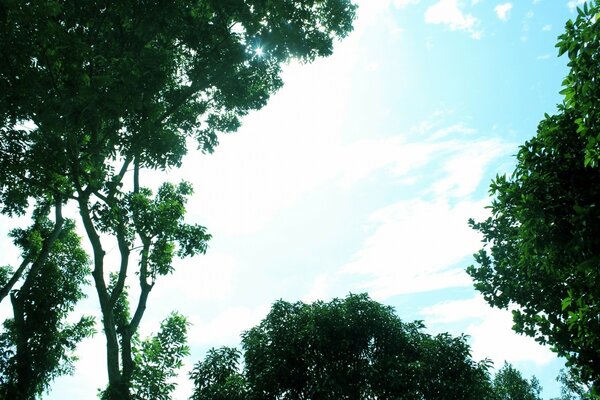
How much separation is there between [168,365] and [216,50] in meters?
11.3

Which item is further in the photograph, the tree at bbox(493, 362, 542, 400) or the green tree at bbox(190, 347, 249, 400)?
the tree at bbox(493, 362, 542, 400)

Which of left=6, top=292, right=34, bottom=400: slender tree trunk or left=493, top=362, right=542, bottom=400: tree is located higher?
left=6, top=292, right=34, bottom=400: slender tree trunk

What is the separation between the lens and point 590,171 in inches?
357

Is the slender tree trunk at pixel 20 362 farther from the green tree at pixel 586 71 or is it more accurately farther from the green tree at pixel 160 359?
the green tree at pixel 586 71

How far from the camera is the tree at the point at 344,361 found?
50.2ft

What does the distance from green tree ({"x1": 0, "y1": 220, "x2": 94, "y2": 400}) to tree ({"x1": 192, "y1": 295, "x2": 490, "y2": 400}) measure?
905 cm

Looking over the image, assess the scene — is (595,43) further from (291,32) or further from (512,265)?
(291,32)

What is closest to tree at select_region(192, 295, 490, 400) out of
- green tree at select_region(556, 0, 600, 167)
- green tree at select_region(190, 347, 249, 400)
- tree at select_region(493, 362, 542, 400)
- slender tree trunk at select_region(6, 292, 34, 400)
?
green tree at select_region(190, 347, 249, 400)

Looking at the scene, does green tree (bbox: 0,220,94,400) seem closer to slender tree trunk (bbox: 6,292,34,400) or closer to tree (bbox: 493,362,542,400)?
slender tree trunk (bbox: 6,292,34,400)

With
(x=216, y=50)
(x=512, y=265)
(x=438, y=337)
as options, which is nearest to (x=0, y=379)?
(x=216, y=50)

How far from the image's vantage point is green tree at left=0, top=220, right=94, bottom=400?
18.8 m

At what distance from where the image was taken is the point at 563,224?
9242 millimetres

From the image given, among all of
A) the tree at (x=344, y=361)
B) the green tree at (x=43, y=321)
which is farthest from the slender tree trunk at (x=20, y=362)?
the tree at (x=344, y=361)

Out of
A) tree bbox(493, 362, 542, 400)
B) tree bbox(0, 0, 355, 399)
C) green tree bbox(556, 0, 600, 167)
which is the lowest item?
tree bbox(493, 362, 542, 400)
